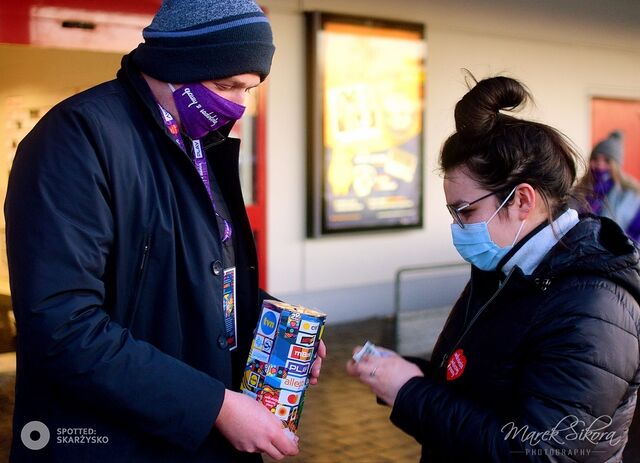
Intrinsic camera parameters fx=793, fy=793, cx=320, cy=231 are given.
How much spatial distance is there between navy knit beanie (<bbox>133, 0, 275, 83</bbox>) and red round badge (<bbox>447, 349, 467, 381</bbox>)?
0.94 metres

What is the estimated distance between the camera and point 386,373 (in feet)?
6.97

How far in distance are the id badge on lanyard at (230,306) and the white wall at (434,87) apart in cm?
522

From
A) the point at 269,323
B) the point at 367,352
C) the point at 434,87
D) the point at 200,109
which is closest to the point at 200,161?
the point at 200,109

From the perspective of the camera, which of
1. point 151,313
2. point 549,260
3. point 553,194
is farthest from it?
point 553,194

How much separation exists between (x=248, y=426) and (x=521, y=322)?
2.33 ft

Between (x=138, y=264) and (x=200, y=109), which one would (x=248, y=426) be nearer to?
(x=138, y=264)

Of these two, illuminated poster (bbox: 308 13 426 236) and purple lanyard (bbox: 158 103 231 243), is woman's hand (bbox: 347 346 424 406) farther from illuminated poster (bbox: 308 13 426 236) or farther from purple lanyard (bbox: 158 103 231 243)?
illuminated poster (bbox: 308 13 426 236)

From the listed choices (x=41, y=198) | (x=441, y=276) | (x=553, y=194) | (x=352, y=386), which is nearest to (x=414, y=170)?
(x=441, y=276)

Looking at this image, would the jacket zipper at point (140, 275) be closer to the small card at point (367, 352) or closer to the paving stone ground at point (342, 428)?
the small card at point (367, 352)

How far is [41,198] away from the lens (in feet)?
5.55

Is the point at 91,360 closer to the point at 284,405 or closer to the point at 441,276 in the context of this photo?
the point at 284,405

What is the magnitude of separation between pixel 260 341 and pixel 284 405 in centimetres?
17

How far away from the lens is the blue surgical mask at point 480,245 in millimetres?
2154

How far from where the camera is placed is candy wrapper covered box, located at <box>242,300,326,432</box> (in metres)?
1.97
